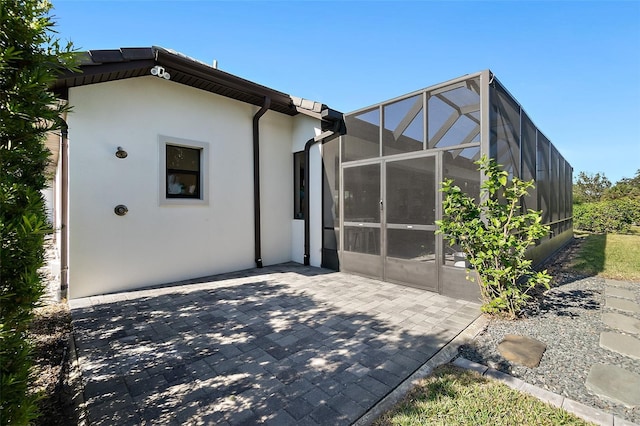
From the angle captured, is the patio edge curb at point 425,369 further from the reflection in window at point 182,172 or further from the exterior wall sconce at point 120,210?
the reflection in window at point 182,172

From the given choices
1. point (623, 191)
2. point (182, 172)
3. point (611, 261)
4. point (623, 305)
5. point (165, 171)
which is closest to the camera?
point (623, 305)

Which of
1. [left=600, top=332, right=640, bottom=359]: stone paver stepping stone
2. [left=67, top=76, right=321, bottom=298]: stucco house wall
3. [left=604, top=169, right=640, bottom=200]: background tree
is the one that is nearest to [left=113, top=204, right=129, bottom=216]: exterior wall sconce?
[left=67, top=76, right=321, bottom=298]: stucco house wall

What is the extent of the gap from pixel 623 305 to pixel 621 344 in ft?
6.31

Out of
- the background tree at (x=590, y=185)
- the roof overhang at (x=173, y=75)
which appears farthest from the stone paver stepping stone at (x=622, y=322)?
the background tree at (x=590, y=185)

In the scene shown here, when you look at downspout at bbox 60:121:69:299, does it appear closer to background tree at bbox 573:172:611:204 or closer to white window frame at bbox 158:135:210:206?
white window frame at bbox 158:135:210:206

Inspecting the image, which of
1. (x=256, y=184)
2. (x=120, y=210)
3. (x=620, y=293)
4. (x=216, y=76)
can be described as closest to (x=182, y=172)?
(x=120, y=210)

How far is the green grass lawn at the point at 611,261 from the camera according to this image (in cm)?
637

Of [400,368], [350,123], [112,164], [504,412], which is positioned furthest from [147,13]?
[504,412]

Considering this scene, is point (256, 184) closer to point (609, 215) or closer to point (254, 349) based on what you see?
point (254, 349)

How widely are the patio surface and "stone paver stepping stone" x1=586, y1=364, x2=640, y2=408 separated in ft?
4.18

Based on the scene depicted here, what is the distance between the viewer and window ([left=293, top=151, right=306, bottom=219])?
8023 mm

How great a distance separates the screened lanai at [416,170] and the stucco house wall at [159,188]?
1.11 meters

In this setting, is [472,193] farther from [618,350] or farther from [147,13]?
[147,13]

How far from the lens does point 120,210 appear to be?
17.3 feet
